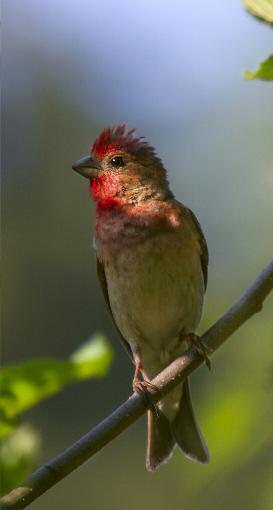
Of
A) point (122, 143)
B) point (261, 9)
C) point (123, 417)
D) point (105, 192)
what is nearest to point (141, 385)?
point (123, 417)

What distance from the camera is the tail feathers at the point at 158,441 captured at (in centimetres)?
450

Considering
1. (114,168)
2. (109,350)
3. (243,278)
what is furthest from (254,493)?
(114,168)

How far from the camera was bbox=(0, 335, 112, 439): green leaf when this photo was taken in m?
1.91

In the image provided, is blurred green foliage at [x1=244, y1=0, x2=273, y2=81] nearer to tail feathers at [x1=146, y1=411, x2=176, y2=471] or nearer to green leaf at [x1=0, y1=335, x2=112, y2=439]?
green leaf at [x1=0, y1=335, x2=112, y2=439]

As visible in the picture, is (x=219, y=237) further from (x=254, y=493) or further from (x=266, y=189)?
(x=254, y=493)

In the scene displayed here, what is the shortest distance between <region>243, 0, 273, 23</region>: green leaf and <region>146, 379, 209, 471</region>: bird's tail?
2591 millimetres

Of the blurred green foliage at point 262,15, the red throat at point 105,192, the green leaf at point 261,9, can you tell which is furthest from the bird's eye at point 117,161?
the green leaf at point 261,9

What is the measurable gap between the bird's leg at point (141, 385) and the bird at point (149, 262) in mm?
24

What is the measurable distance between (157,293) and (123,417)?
2032 mm

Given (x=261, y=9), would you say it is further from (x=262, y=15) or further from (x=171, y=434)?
(x=171, y=434)

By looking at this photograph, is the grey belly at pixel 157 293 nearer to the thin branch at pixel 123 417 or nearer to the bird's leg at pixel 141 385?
the bird's leg at pixel 141 385

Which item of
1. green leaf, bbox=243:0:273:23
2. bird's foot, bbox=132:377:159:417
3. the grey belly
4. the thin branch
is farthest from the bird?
green leaf, bbox=243:0:273:23

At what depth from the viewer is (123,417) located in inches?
113

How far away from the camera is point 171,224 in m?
4.95
